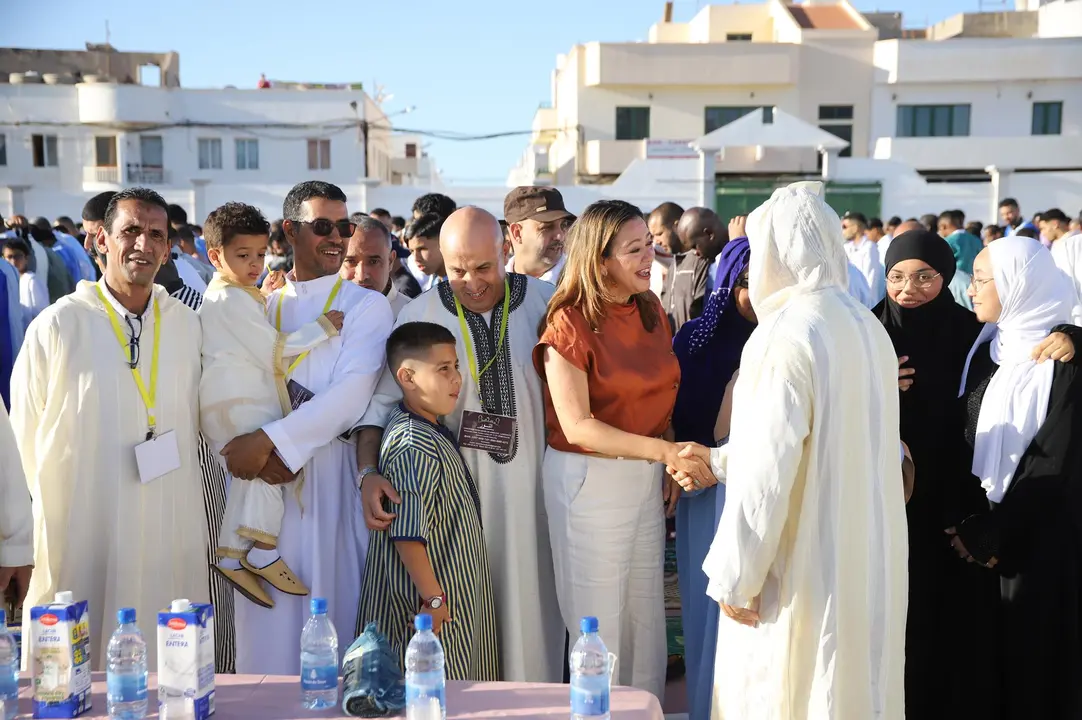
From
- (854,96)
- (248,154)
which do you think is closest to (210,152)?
(248,154)

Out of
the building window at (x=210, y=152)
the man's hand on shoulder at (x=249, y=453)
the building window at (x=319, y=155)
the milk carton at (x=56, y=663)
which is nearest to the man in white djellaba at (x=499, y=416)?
the man's hand on shoulder at (x=249, y=453)

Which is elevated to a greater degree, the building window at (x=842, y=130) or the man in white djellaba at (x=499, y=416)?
the building window at (x=842, y=130)

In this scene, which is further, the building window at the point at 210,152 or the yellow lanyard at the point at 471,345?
the building window at the point at 210,152

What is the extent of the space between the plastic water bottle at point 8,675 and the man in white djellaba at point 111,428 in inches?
27.5

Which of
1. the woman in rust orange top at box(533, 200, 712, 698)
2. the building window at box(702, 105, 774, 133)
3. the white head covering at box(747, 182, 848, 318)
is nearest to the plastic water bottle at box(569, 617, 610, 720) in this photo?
the woman in rust orange top at box(533, 200, 712, 698)

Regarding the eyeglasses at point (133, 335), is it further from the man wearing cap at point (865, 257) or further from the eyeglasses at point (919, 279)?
the man wearing cap at point (865, 257)

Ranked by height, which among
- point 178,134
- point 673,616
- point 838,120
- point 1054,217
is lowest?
point 673,616

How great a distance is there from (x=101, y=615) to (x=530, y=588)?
1397 mm

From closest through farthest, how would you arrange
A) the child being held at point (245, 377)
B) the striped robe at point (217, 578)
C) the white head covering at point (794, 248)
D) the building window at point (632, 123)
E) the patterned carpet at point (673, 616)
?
the white head covering at point (794, 248), the child being held at point (245, 377), the striped robe at point (217, 578), the patterned carpet at point (673, 616), the building window at point (632, 123)

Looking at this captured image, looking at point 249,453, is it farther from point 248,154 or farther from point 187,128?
point 187,128

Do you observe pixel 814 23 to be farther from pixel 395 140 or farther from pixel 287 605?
pixel 287 605

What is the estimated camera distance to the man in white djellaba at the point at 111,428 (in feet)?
10.1

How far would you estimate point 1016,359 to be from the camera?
3.14 metres

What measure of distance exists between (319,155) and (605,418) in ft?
105
